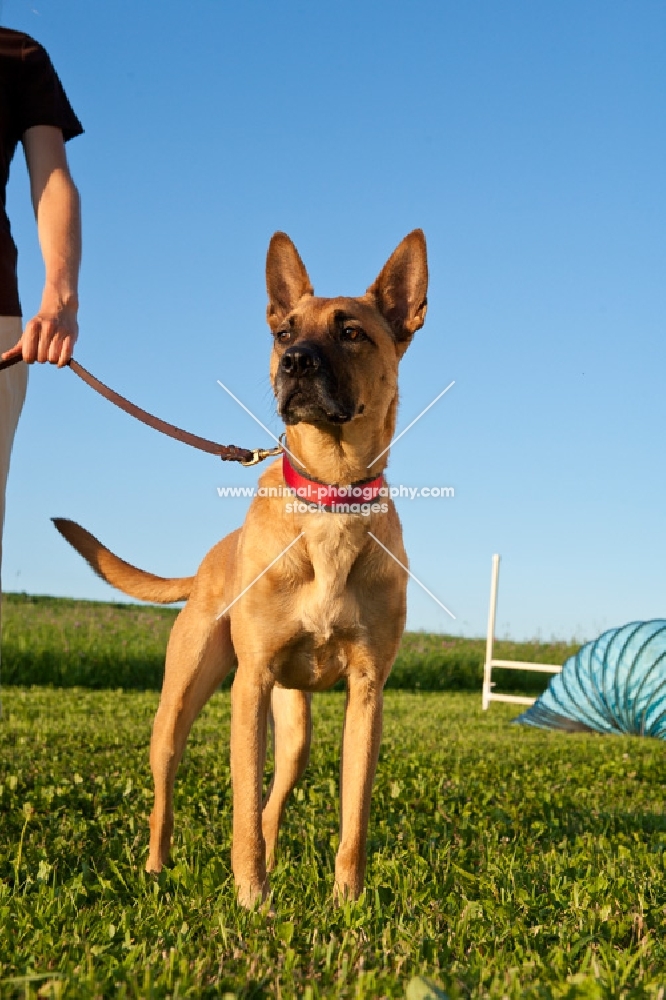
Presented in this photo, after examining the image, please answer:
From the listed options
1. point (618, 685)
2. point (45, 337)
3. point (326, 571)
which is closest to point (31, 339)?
point (45, 337)

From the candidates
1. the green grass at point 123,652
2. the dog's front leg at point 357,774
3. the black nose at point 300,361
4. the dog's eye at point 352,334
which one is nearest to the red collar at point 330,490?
the black nose at point 300,361

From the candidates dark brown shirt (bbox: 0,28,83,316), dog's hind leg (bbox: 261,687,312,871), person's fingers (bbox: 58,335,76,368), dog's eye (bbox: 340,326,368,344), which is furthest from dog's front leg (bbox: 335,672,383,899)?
dark brown shirt (bbox: 0,28,83,316)

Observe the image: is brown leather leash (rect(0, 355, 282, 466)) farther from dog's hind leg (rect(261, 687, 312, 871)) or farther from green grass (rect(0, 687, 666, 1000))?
green grass (rect(0, 687, 666, 1000))

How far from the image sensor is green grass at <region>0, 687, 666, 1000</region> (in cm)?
259

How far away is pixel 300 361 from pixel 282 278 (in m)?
0.76

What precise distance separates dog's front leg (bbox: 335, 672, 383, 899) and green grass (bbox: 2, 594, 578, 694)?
47.1 ft

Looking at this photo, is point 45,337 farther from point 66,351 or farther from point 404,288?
point 404,288

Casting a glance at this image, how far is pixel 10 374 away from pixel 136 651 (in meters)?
15.0

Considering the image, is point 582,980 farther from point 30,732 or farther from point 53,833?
point 30,732

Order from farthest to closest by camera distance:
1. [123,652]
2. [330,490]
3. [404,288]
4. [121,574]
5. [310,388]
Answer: [123,652]
[121,574]
[404,288]
[330,490]
[310,388]

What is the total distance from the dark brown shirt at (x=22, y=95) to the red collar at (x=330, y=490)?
4.95ft

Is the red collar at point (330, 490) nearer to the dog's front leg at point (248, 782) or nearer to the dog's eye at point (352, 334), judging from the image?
the dog's eye at point (352, 334)

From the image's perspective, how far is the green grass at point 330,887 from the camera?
2.59 metres

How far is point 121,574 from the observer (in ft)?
15.9
